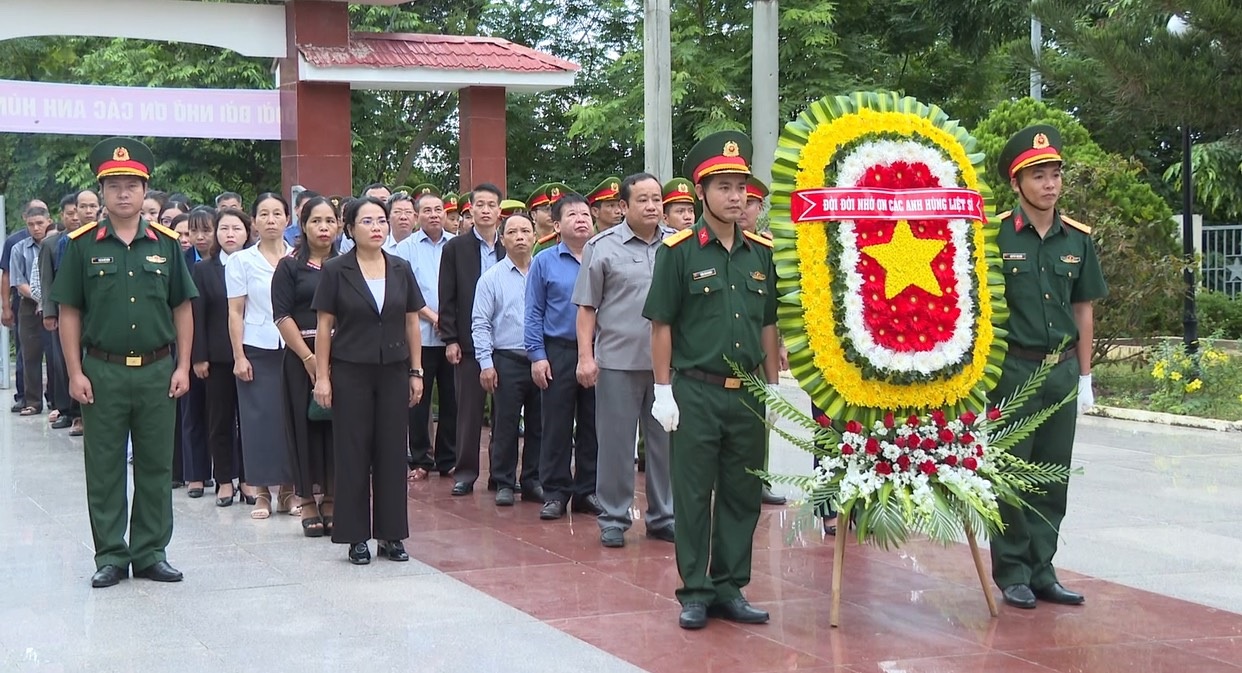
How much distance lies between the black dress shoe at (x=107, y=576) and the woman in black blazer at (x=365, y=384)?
3.44 feet

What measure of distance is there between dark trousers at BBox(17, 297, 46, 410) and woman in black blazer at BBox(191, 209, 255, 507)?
570cm

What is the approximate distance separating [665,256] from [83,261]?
2.85 metres

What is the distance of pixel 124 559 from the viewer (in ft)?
23.5

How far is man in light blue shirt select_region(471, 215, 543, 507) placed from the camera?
9.38m

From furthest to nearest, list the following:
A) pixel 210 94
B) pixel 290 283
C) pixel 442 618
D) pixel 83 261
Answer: pixel 210 94
pixel 290 283
pixel 83 261
pixel 442 618

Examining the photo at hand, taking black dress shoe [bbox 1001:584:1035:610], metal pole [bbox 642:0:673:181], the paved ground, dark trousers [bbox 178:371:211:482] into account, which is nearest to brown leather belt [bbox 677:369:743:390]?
the paved ground

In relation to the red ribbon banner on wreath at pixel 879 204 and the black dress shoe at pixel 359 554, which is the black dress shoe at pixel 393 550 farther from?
the red ribbon banner on wreath at pixel 879 204

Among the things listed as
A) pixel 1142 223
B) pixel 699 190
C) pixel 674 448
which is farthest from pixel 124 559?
pixel 1142 223

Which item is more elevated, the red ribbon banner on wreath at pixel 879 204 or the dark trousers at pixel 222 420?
the red ribbon banner on wreath at pixel 879 204

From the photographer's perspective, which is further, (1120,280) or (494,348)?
(1120,280)

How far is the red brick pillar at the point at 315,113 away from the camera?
15.8 meters

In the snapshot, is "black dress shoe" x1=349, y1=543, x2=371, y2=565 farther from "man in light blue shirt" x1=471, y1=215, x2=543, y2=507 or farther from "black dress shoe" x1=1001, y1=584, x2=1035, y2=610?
"black dress shoe" x1=1001, y1=584, x2=1035, y2=610

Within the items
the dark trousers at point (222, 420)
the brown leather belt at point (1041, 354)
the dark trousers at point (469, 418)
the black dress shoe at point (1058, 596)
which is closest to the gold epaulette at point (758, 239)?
the brown leather belt at point (1041, 354)

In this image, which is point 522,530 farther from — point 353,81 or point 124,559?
point 353,81
